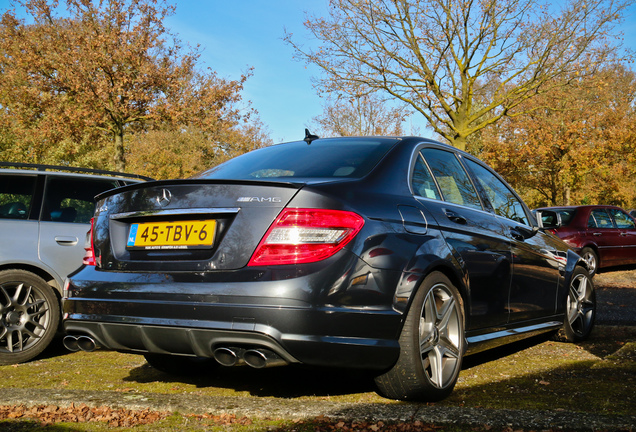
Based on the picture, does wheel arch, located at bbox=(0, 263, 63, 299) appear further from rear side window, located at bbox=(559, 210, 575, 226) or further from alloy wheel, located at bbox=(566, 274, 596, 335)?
rear side window, located at bbox=(559, 210, 575, 226)

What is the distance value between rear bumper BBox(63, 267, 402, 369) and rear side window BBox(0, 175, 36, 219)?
2.59 meters

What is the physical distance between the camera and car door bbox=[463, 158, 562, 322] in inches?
186

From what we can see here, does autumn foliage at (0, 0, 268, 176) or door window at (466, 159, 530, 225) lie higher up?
autumn foliage at (0, 0, 268, 176)

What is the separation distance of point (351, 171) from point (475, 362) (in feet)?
7.14

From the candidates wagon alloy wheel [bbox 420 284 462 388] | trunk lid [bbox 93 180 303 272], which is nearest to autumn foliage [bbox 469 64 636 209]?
wagon alloy wheel [bbox 420 284 462 388]

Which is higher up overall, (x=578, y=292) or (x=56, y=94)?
(x=56, y=94)

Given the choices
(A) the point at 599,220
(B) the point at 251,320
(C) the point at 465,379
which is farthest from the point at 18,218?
(A) the point at 599,220

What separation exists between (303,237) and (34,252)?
340 centimetres

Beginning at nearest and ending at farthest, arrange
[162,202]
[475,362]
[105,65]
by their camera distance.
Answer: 1. [162,202]
2. [475,362]
3. [105,65]

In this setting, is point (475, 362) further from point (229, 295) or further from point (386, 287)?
point (229, 295)

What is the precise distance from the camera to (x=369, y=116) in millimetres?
36938

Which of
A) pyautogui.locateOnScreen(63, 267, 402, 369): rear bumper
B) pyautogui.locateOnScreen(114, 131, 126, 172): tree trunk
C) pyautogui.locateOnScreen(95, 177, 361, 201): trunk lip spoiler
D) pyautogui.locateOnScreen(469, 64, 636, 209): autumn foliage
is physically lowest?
pyautogui.locateOnScreen(63, 267, 402, 369): rear bumper

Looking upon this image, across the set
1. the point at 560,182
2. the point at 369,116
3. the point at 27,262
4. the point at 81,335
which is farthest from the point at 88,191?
the point at 560,182

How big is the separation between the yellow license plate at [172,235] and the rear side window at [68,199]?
8.46 ft
